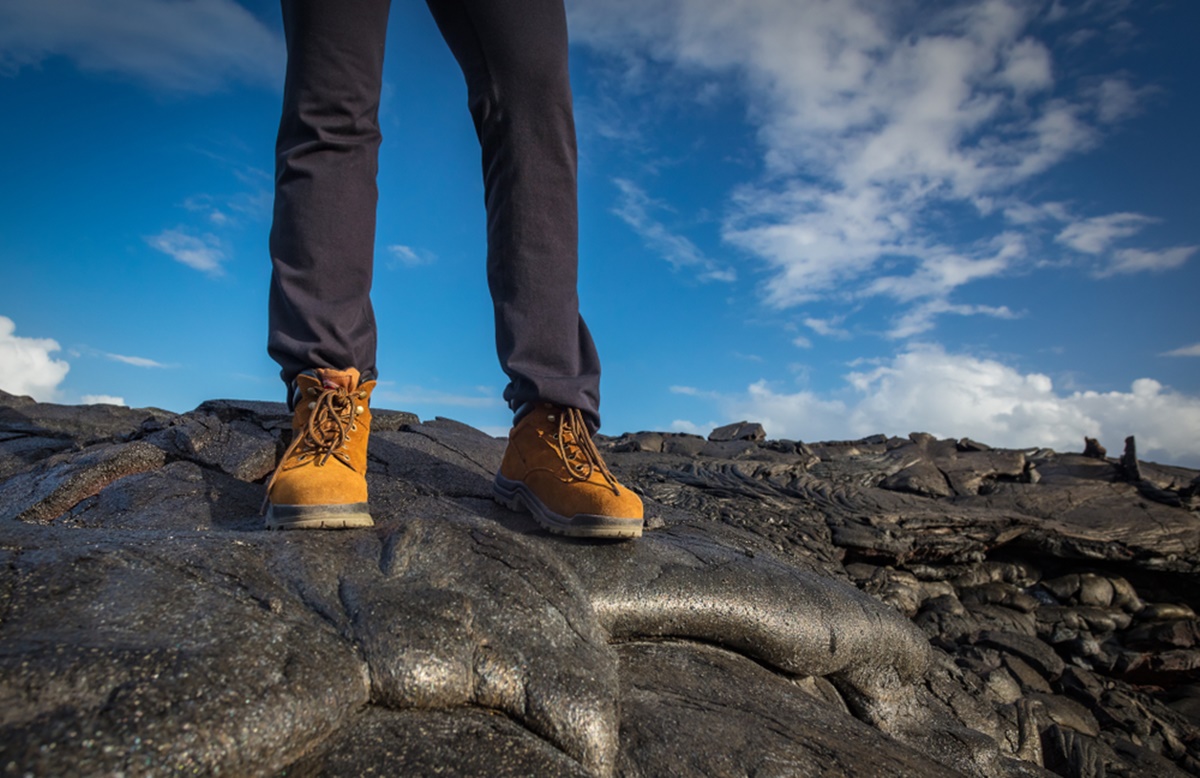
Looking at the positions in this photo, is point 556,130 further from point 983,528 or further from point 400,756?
point 983,528

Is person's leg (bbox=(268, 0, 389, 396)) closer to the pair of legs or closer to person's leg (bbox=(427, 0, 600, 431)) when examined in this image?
the pair of legs

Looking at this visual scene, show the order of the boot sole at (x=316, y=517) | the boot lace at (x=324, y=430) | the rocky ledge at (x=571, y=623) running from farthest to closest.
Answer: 1. the boot lace at (x=324, y=430)
2. the boot sole at (x=316, y=517)
3. the rocky ledge at (x=571, y=623)

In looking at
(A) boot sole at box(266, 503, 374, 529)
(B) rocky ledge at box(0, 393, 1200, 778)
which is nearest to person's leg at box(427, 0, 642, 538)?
(B) rocky ledge at box(0, 393, 1200, 778)

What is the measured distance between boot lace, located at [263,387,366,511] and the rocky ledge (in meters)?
0.34

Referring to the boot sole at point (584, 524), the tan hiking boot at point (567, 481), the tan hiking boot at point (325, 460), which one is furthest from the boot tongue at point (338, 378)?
the boot sole at point (584, 524)

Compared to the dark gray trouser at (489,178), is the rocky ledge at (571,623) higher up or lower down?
lower down

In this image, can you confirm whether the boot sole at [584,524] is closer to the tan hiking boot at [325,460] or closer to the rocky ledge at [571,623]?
the rocky ledge at [571,623]

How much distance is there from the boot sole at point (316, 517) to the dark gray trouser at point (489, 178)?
0.51 metres

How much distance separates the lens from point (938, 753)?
2.28m

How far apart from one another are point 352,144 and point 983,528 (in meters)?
4.07

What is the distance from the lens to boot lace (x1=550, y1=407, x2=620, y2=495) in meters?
2.27

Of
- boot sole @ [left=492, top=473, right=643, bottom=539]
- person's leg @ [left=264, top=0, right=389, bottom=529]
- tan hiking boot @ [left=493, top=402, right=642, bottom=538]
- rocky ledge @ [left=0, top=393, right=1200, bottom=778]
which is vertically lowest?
rocky ledge @ [left=0, top=393, right=1200, bottom=778]

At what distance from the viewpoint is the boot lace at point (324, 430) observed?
216cm

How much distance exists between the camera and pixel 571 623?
164 centimetres
